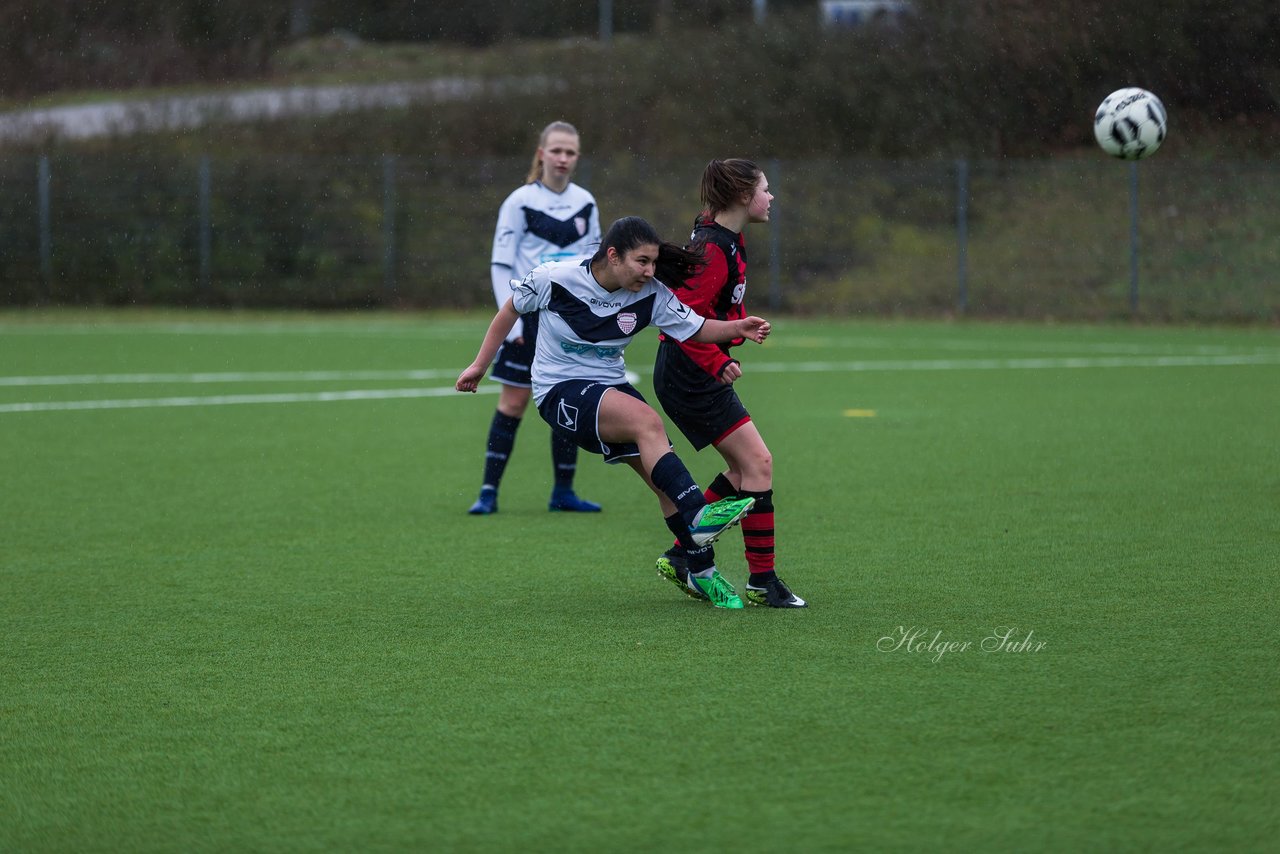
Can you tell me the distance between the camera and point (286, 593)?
20.8 feet

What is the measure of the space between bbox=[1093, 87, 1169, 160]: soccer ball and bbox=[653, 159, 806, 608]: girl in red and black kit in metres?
6.61

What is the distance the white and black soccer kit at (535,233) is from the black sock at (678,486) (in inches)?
112

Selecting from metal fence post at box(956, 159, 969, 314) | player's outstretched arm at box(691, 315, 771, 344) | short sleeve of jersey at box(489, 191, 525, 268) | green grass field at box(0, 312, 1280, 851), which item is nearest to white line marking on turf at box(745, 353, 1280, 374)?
green grass field at box(0, 312, 1280, 851)

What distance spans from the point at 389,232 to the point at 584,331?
21.0 m

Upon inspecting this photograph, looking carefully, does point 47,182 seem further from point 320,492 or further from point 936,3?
point 320,492

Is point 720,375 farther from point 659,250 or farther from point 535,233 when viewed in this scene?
point 535,233

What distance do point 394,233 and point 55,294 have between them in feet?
18.5

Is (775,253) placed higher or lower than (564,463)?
higher

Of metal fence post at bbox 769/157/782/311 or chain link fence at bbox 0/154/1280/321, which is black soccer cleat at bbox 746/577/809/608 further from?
metal fence post at bbox 769/157/782/311

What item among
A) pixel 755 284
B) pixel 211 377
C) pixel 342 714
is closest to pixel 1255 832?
pixel 342 714

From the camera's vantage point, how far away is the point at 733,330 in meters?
5.91

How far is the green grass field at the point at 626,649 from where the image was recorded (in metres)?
3.74

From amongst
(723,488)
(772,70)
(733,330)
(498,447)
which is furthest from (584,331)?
(772,70)

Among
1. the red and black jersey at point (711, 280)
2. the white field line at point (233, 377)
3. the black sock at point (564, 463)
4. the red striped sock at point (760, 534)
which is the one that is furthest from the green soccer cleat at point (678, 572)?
the white field line at point (233, 377)
